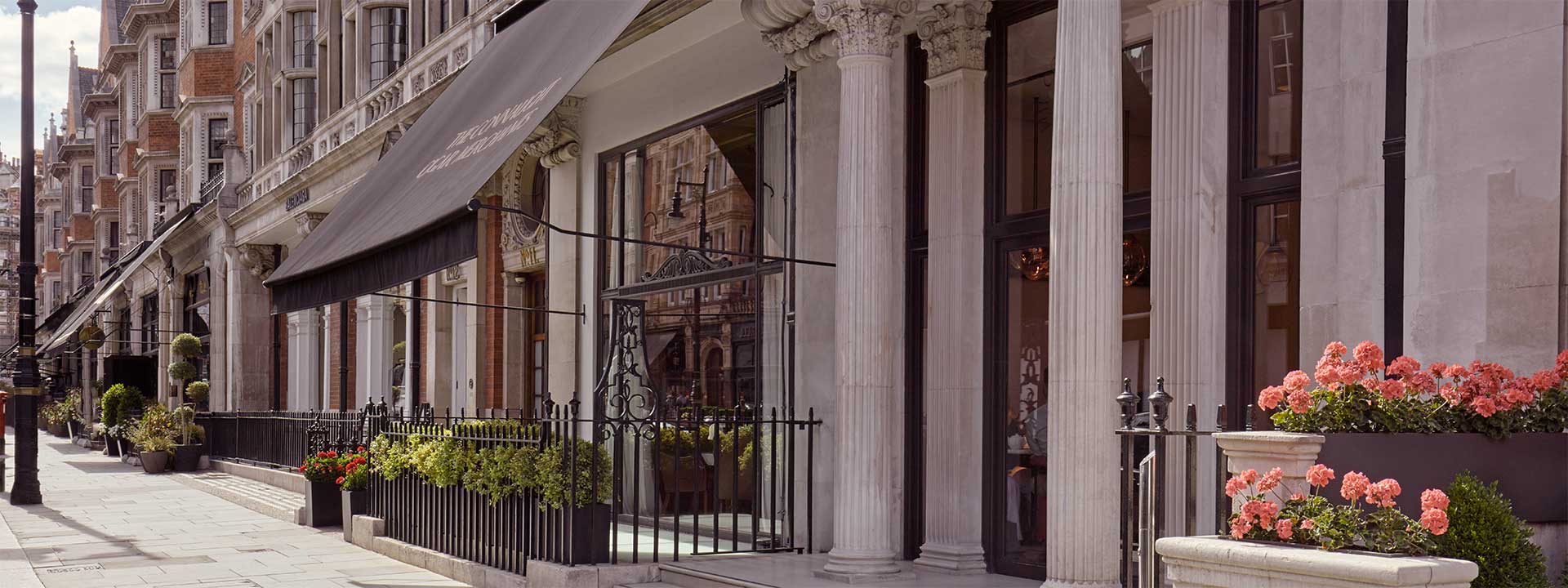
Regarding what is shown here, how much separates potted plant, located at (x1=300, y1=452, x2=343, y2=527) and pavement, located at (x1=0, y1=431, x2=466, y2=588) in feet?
0.81

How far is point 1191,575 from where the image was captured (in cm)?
557

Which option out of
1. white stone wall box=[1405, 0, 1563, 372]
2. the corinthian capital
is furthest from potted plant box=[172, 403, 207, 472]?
white stone wall box=[1405, 0, 1563, 372]

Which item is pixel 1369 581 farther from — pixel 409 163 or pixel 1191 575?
pixel 409 163

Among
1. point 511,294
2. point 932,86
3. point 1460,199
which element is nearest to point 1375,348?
point 1460,199

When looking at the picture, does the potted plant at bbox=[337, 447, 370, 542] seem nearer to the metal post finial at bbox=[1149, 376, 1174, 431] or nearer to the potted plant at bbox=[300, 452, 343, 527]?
the potted plant at bbox=[300, 452, 343, 527]

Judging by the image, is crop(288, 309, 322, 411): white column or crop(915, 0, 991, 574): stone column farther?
crop(288, 309, 322, 411): white column

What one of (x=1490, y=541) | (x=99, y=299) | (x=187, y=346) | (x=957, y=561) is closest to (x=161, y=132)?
(x=99, y=299)

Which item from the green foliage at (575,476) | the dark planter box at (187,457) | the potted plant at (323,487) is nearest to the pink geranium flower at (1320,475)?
the green foliage at (575,476)

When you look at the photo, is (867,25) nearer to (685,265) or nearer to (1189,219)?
(1189,219)

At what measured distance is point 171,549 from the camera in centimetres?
1560

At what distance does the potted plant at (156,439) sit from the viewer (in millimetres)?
29812

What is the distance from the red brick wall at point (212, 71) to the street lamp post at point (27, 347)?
52.6 feet

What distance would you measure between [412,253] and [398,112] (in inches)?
475

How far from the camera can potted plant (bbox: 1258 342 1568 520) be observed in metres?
5.96
